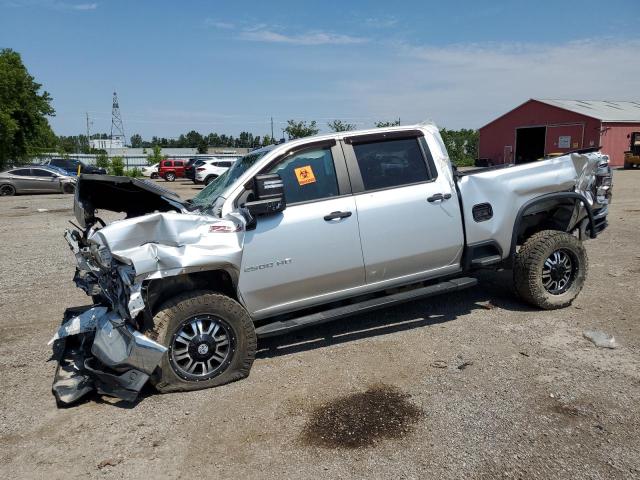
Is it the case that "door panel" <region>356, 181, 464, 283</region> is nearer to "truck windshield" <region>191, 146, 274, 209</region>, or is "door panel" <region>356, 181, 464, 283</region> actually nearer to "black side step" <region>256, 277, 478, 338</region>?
"black side step" <region>256, 277, 478, 338</region>

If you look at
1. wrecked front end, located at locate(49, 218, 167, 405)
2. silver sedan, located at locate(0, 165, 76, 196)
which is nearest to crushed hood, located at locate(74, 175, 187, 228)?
wrecked front end, located at locate(49, 218, 167, 405)

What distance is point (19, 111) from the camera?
116 feet

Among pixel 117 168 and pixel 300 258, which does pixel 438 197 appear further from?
pixel 117 168

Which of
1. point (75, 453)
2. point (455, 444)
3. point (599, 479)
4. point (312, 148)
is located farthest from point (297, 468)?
point (312, 148)

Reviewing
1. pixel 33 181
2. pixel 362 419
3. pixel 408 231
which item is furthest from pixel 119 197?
pixel 33 181

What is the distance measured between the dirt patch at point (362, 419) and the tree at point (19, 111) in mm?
37458

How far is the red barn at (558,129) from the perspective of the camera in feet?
114

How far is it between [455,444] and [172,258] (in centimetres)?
234

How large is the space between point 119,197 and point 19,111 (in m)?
37.6

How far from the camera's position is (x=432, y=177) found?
477 centimetres

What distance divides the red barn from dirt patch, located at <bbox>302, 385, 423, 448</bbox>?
30.7 m

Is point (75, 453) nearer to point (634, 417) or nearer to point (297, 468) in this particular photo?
point (297, 468)

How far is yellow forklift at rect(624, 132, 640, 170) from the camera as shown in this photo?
31375 mm

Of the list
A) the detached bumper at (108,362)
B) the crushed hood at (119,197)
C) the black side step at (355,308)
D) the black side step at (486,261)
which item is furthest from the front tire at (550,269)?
the detached bumper at (108,362)
